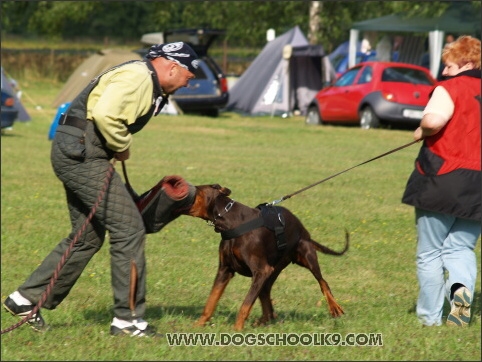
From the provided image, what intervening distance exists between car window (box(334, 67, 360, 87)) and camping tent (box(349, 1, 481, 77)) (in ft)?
14.0

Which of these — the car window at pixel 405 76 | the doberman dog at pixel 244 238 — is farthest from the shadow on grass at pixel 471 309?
the car window at pixel 405 76

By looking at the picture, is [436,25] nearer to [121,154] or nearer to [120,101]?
[121,154]

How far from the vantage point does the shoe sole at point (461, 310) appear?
5.98 meters

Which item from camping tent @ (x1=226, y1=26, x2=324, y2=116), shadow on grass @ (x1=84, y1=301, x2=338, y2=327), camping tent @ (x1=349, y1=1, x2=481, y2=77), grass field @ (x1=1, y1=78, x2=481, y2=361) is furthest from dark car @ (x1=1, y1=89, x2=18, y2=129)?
shadow on grass @ (x1=84, y1=301, x2=338, y2=327)

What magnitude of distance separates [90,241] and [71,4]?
1372 inches

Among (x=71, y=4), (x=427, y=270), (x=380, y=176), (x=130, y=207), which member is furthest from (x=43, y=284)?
(x=71, y=4)

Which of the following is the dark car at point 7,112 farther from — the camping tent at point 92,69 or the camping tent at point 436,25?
the camping tent at point 436,25

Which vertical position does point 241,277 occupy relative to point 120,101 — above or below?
below

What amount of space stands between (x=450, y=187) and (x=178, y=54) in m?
1.78

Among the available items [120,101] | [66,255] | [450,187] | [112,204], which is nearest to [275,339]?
[112,204]

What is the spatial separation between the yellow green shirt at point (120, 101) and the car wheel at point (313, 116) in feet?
59.0

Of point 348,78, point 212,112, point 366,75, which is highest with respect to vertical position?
point 366,75

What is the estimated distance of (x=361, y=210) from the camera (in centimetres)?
1088

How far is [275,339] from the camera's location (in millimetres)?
5434
